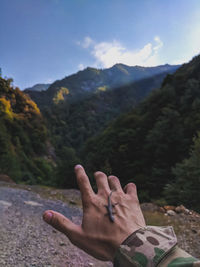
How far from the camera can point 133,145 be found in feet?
30.9

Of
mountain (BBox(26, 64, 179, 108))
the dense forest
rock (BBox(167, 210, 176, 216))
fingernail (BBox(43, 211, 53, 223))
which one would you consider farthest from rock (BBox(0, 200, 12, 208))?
mountain (BBox(26, 64, 179, 108))

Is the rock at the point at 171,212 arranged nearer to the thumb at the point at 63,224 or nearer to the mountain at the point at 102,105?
the thumb at the point at 63,224

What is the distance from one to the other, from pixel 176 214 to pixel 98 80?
16526cm

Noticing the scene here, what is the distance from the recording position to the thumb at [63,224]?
0.94 metres

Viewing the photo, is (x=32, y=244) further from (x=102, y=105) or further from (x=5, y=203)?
(x=102, y=105)

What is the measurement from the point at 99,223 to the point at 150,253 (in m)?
0.29

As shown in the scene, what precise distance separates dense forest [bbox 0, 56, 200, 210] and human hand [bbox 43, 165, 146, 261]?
69cm

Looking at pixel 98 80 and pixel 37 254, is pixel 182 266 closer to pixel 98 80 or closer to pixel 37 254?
pixel 37 254

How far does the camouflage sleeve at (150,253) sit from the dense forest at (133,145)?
3.03 feet

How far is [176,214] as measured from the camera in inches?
213

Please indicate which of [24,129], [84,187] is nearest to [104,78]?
[24,129]

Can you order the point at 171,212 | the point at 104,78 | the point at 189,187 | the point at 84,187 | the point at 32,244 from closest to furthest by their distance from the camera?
the point at 84,187
the point at 32,244
the point at 171,212
the point at 189,187
the point at 104,78

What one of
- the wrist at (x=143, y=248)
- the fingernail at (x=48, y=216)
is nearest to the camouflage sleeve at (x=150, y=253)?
the wrist at (x=143, y=248)

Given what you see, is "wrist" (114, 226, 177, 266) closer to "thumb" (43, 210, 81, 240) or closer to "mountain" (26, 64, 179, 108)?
"thumb" (43, 210, 81, 240)
